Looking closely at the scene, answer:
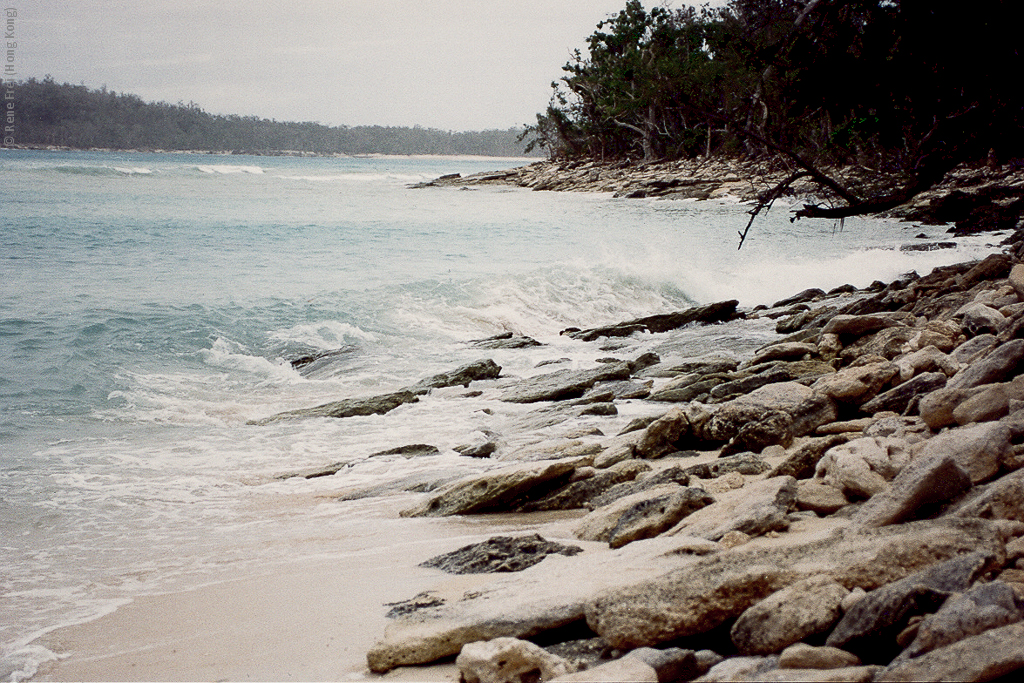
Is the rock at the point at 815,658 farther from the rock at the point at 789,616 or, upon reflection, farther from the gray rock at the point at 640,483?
the gray rock at the point at 640,483

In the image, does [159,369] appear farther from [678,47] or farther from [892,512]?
[678,47]

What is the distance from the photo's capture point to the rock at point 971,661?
180 centimetres

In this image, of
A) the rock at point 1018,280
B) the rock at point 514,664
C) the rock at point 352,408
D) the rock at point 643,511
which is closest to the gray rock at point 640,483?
the rock at point 643,511

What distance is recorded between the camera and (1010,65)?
8703mm

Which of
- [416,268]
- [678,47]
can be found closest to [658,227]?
[416,268]

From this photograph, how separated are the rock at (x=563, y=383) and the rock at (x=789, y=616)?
6.52m

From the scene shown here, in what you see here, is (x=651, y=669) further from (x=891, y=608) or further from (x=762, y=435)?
(x=762, y=435)

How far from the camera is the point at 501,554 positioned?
4043 mm

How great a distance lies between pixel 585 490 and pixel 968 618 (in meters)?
3.25

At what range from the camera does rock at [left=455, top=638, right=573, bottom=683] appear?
8.78ft

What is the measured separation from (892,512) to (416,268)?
1806cm

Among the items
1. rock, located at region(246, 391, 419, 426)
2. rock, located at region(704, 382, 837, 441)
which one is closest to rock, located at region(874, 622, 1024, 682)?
rock, located at region(704, 382, 837, 441)

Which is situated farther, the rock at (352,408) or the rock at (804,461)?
the rock at (352,408)

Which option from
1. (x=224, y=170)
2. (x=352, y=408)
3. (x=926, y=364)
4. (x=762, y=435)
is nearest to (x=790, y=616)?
(x=762, y=435)
